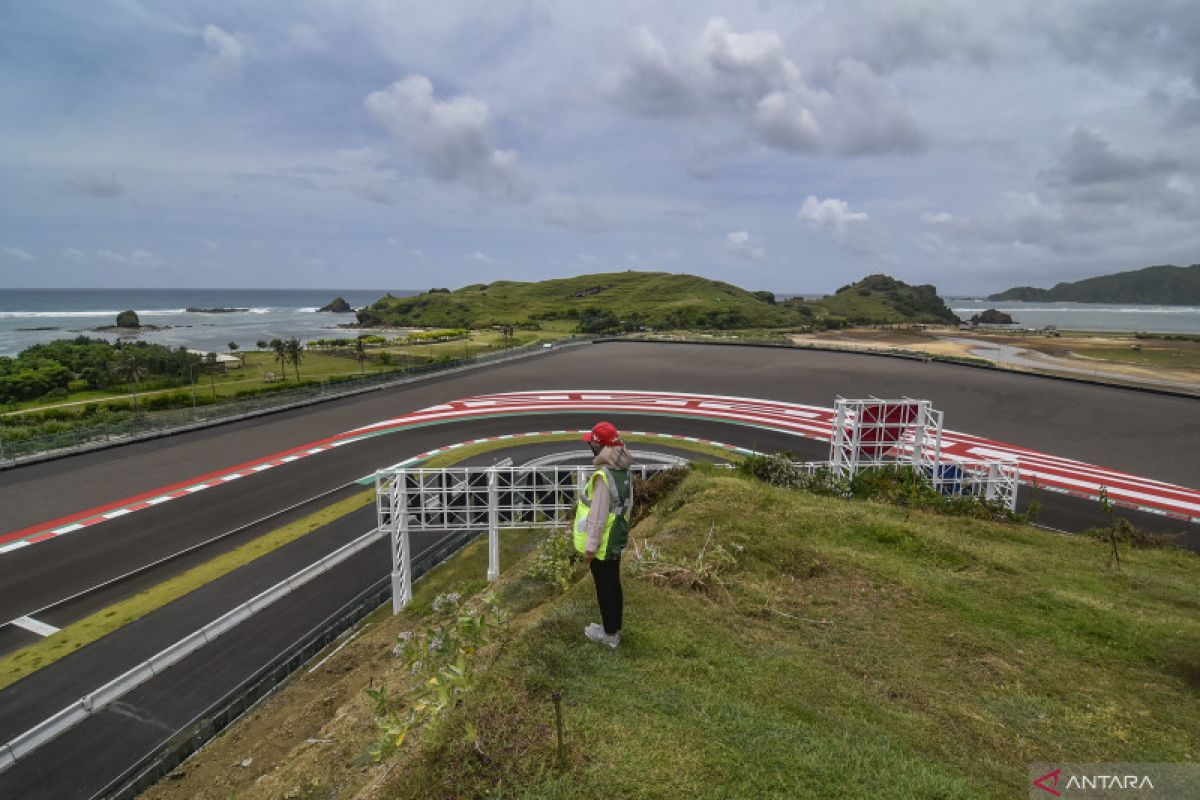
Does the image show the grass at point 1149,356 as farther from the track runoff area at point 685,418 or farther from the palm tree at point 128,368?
the palm tree at point 128,368

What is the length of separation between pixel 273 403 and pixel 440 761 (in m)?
43.6

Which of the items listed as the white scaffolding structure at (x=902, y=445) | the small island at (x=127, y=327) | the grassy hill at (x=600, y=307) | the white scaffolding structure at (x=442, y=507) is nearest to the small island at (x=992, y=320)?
the grassy hill at (x=600, y=307)

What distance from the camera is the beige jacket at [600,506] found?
6.52 metres

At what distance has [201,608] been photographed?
691 inches

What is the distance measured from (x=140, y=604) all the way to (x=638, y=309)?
146m

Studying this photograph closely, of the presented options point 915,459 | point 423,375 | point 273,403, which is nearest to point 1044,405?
point 915,459

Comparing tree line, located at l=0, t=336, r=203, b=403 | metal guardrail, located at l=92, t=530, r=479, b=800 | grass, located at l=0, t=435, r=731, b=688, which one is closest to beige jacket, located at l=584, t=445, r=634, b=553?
metal guardrail, located at l=92, t=530, r=479, b=800

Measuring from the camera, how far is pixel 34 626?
54.2ft

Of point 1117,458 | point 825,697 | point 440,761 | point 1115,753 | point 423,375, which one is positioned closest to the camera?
point 440,761

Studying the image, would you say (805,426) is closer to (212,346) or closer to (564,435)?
(564,435)

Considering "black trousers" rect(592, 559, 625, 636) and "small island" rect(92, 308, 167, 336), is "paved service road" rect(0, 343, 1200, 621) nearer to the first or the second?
"black trousers" rect(592, 559, 625, 636)

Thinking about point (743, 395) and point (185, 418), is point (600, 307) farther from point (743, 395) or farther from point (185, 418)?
point (185, 418)

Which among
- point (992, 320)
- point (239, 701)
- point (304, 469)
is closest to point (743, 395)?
point (304, 469)

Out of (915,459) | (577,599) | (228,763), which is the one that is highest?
(577,599)
